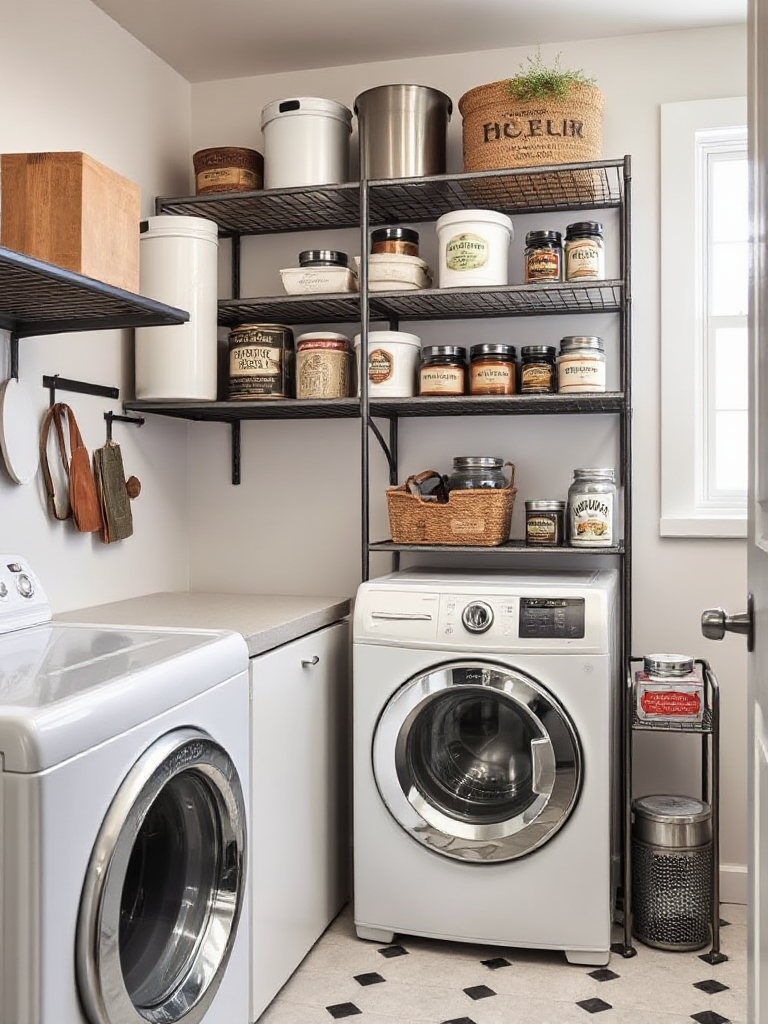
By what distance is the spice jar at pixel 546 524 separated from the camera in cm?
276

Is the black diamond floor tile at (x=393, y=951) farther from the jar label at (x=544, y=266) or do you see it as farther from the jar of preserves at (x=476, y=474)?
the jar label at (x=544, y=266)

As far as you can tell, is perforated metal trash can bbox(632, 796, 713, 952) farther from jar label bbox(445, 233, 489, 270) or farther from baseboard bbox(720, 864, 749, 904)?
jar label bbox(445, 233, 489, 270)

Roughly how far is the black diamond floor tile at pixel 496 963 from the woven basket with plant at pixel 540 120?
6.84 ft

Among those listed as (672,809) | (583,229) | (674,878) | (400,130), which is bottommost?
(674,878)

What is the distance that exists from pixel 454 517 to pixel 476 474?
0.14 metres

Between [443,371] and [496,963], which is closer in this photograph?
[496,963]

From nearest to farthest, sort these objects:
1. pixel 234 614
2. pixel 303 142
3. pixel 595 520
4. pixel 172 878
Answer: pixel 172 878 < pixel 234 614 < pixel 595 520 < pixel 303 142

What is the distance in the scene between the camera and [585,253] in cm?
271

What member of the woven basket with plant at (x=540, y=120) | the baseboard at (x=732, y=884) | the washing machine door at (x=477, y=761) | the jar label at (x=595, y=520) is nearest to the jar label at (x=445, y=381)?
the jar label at (x=595, y=520)

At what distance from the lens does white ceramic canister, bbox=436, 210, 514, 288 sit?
2744 mm

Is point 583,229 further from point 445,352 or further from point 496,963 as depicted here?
point 496,963

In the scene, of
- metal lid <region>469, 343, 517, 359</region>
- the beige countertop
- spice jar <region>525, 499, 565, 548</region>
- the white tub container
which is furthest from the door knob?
the white tub container

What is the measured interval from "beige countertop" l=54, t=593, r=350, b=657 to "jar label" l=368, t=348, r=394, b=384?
25.3 inches

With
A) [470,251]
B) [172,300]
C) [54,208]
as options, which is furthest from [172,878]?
[470,251]
